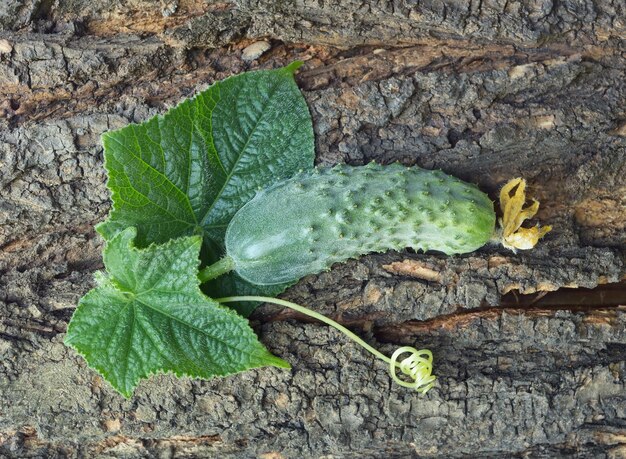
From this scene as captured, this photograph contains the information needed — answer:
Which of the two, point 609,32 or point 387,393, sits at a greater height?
point 609,32

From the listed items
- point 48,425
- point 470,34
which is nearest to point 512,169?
point 470,34

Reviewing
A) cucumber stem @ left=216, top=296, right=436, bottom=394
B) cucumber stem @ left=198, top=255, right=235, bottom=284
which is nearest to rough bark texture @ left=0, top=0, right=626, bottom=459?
cucumber stem @ left=216, top=296, right=436, bottom=394

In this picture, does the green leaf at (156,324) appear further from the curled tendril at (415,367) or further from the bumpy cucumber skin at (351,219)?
the curled tendril at (415,367)

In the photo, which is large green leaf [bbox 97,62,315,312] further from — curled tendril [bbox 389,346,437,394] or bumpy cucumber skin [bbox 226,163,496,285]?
curled tendril [bbox 389,346,437,394]

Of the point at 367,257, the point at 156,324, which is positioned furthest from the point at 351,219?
the point at 156,324

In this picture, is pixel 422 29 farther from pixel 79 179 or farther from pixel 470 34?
pixel 79 179

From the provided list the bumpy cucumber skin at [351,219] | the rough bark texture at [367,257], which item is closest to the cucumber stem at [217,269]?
the bumpy cucumber skin at [351,219]

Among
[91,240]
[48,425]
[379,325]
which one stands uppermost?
[91,240]

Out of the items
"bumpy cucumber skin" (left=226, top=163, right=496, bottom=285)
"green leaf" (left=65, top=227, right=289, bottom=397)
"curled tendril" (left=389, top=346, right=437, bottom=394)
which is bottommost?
"curled tendril" (left=389, top=346, right=437, bottom=394)
